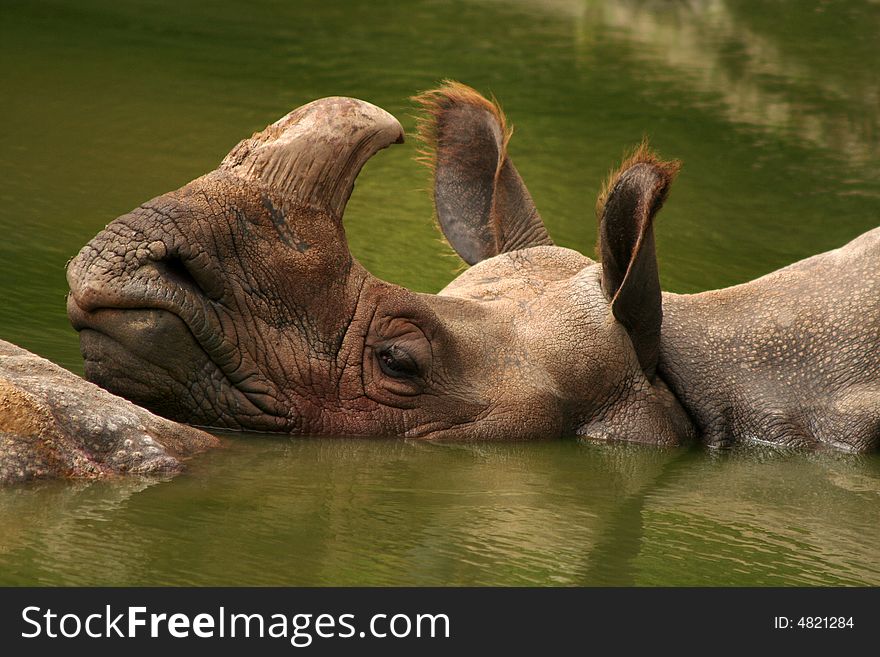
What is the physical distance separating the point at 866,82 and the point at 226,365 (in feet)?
29.3

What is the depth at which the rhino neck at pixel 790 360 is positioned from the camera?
17.2ft

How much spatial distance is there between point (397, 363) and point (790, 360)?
54.8 inches

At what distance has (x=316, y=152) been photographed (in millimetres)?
4473

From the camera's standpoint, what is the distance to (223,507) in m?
3.69

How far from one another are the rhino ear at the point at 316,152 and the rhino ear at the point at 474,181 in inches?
62.1

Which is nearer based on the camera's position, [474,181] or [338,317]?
[338,317]

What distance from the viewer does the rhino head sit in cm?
442

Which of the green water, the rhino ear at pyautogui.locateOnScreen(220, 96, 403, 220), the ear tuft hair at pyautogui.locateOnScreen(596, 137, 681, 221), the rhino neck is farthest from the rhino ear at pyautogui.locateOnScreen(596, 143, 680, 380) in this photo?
the rhino ear at pyautogui.locateOnScreen(220, 96, 403, 220)

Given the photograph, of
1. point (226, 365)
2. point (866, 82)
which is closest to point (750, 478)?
point (226, 365)

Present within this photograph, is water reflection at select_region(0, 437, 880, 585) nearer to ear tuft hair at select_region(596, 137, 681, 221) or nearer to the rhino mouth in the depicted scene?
the rhino mouth

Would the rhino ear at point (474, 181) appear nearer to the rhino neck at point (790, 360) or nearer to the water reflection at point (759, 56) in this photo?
the rhino neck at point (790, 360)

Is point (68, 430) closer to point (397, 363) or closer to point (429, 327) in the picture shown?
point (397, 363)

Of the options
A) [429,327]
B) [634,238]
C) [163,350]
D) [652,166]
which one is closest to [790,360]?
[634,238]

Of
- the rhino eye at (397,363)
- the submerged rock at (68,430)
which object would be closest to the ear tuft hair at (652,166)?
the rhino eye at (397,363)
